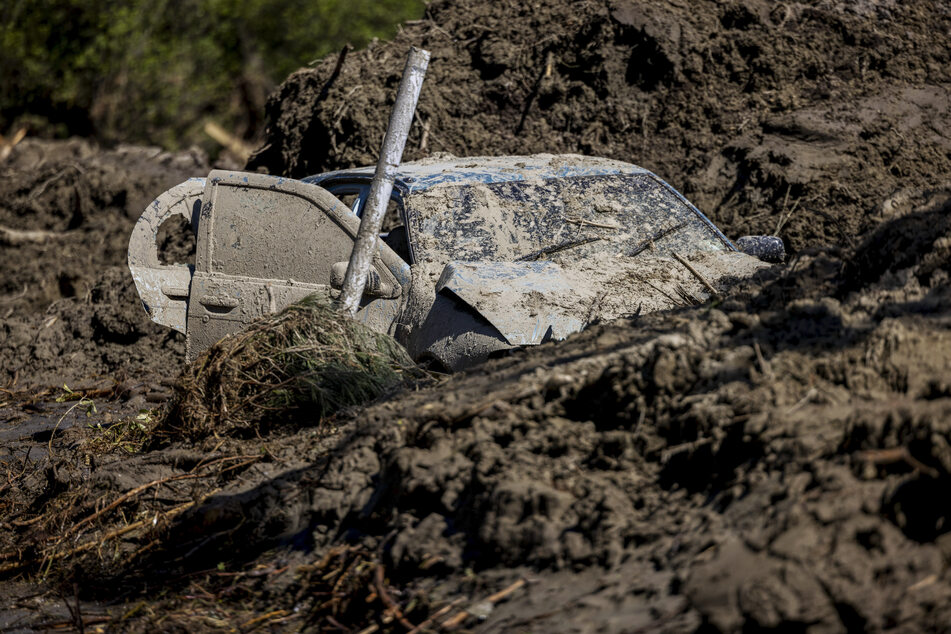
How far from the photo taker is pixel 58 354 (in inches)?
350

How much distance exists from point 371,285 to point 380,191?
1.82 feet

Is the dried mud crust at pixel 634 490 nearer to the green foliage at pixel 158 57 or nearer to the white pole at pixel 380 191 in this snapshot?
the white pole at pixel 380 191

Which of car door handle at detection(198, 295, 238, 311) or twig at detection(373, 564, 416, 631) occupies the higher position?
car door handle at detection(198, 295, 238, 311)

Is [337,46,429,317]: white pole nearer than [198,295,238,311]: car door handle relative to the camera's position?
Yes

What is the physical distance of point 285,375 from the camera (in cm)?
502

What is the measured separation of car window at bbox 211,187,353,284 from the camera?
597 cm

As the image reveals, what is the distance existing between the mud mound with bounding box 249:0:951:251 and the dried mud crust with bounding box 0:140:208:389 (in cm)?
268

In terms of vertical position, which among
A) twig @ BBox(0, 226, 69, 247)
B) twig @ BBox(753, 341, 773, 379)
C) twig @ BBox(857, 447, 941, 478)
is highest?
twig @ BBox(753, 341, 773, 379)

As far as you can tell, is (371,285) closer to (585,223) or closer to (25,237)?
(585,223)

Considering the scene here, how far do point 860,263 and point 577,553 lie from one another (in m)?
2.05

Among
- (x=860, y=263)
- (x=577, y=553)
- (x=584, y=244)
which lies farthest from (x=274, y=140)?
(x=577, y=553)

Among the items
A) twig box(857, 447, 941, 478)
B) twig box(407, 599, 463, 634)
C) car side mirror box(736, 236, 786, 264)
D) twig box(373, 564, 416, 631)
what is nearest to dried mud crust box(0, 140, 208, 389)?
car side mirror box(736, 236, 786, 264)

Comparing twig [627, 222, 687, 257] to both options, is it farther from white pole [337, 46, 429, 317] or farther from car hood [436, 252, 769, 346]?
white pole [337, 46, 429, 317]

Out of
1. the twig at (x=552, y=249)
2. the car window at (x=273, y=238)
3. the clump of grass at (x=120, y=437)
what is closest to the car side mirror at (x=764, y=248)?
the twig at (x=552, y=249)
